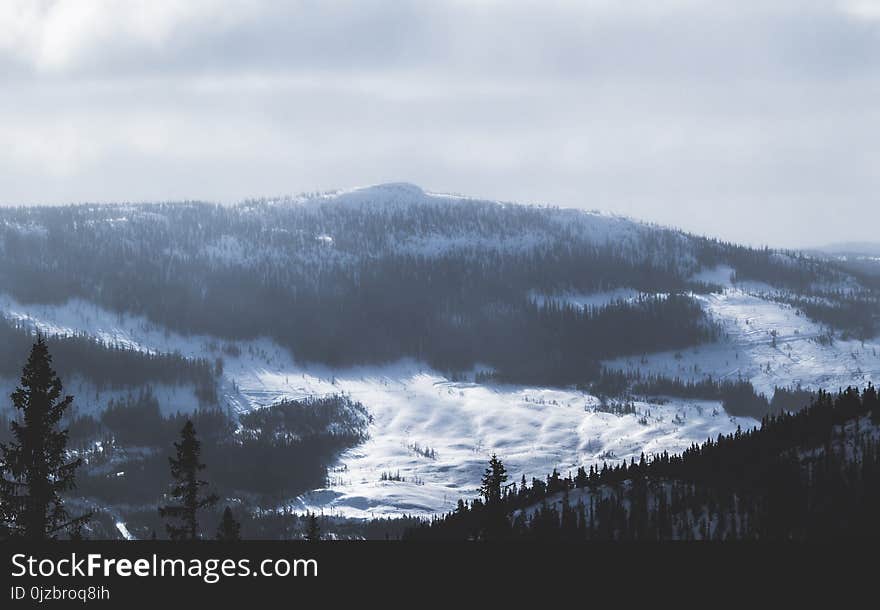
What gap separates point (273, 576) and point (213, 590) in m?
2.27

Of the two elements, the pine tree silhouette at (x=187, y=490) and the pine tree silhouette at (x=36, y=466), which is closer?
the pine tree silhouette at (x=36, y=466)

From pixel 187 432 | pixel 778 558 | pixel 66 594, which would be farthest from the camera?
pixel 187 432

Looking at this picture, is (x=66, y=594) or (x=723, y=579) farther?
(x=723, y=579)

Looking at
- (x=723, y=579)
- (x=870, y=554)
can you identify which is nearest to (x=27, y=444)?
(x=723, y=579)

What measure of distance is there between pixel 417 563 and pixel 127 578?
12.5 metres

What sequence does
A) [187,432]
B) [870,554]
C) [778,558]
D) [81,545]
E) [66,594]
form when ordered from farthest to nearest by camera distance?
[187,432], [870,554], [778,558], [81,545], [66,594]

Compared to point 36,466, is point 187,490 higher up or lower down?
lower down

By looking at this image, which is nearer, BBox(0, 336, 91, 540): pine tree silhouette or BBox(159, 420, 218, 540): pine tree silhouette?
BBox(0, 336, 91, 540): pine tree silhouette

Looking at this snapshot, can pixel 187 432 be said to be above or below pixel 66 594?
above

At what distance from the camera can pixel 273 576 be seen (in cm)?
4422

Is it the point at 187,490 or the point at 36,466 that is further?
the point at 187,490

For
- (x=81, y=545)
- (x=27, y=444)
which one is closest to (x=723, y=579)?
(x=81, y=545)

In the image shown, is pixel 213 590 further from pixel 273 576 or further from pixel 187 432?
pixel 187 432

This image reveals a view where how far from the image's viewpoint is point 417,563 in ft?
165
